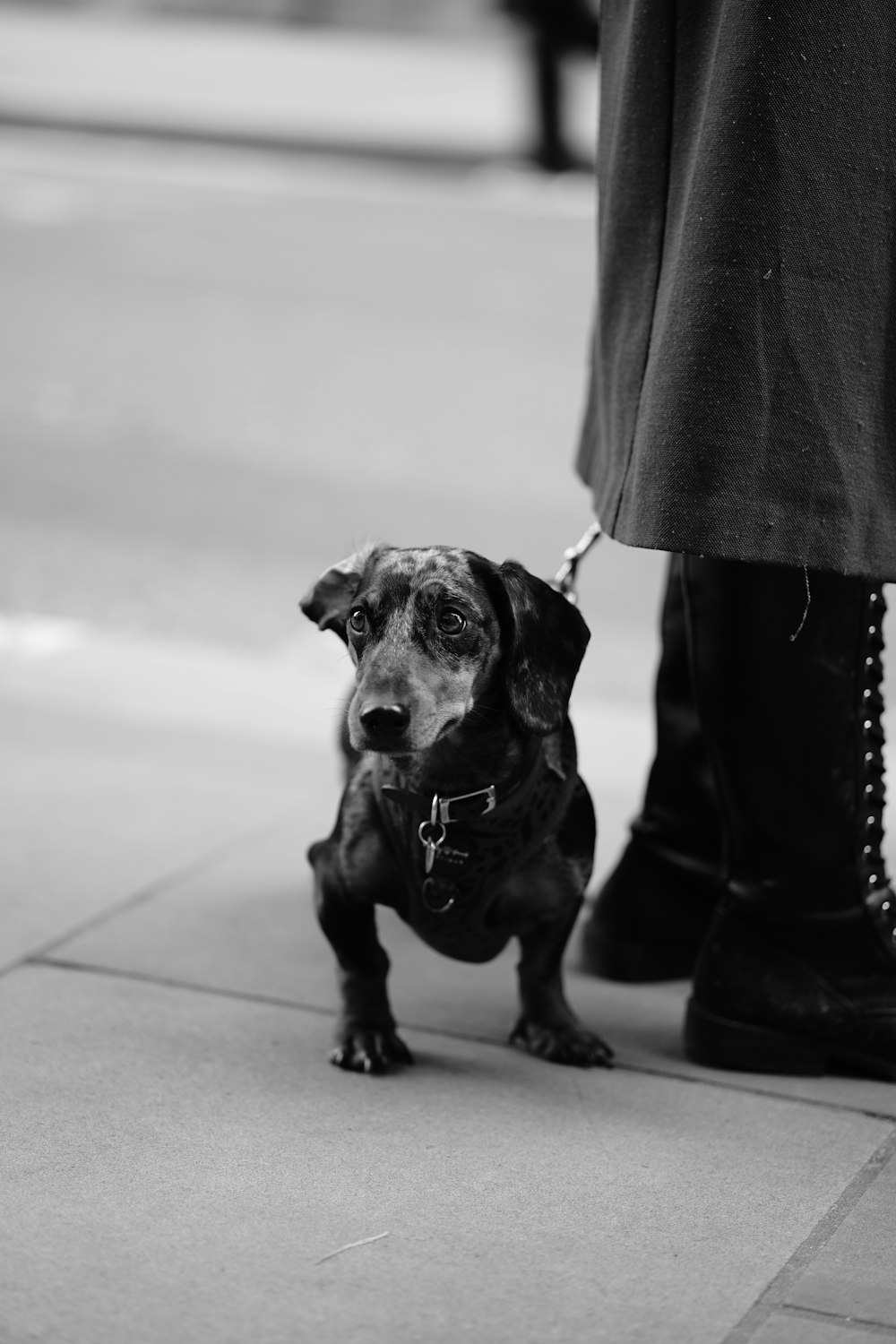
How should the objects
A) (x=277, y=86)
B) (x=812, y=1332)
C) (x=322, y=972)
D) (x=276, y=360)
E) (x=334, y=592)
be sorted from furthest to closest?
1. (x=277, y=86)
2. (x=276, y=360)
3. (x=322, y=972)
4. (x=334, y=592)
5. (x=812, y=1332)

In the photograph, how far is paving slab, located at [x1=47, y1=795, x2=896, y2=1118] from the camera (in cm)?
322

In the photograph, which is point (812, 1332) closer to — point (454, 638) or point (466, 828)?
point (466, 828)

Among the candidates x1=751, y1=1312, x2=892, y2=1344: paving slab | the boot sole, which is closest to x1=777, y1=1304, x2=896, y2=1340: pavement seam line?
x1=751, y1=1312, x2=892, y2=1344: paving slab

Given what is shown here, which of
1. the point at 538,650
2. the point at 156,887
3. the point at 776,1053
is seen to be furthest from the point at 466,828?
the point at 156,887

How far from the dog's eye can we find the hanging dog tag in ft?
0.87

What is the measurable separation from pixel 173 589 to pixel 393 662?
3.35 meters

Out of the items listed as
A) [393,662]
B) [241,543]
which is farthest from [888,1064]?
[241,543]

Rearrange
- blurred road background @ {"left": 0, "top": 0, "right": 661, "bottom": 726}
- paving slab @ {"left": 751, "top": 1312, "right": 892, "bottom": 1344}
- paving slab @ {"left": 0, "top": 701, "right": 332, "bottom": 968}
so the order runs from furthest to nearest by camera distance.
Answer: blurred road background @ {"left": 0, "top": 0, "right": 661, "bottom": 726}
paving slab @ {"left": 0, "top": 701, "right": 332, "bottom": 968}
paving slab @ {"left": 751, "top": 1312, "right": 892, "bottom": 1344}

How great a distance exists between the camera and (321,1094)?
302 cm

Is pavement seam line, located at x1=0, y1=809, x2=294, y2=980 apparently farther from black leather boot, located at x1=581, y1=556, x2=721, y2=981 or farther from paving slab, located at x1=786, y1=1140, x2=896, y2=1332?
paving slab, located at x1=786, y1=1140, x2=896, y2=1332

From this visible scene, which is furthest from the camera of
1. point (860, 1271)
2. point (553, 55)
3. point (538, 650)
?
point (553, 55)

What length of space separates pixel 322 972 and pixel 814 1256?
1.19m

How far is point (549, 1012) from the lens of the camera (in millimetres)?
3230

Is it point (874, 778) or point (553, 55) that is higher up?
point (553, 55)
